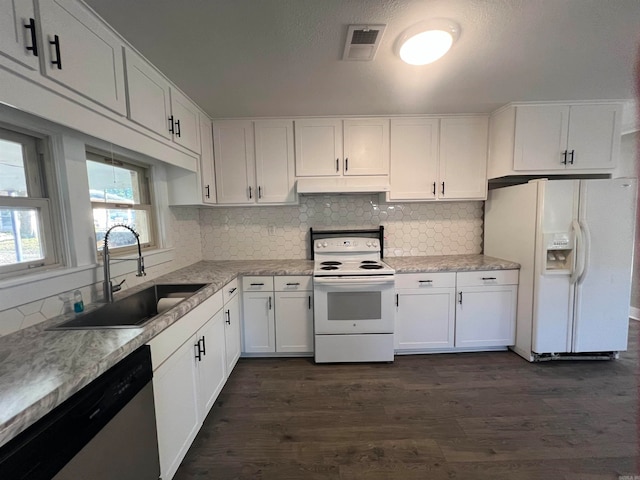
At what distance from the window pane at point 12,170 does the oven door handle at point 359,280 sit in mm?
1917

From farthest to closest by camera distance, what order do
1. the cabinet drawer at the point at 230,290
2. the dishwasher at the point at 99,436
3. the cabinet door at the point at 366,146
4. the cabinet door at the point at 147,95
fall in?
the cabinet door at the point at 366,146 < the cabinet drawer at the point at 230,290 < the cabinet door at the point at 147,95 < the dishwasher at the point at 99,436

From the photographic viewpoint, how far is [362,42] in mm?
1557

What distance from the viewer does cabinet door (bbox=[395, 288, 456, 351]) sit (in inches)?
101

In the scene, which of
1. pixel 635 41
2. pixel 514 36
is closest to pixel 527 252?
pixel 635 41

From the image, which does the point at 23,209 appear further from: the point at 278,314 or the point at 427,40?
the point at 427,40

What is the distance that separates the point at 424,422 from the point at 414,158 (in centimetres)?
233

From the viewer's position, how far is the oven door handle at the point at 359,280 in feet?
7.79

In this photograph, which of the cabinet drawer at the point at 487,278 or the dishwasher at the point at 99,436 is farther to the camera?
the cabinet drawer at the point at 487,278

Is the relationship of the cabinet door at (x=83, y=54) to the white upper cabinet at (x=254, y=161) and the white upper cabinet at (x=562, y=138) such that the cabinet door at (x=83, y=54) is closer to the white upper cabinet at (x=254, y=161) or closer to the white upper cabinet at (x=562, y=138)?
the white upper cabinet at (x=254, y=161)

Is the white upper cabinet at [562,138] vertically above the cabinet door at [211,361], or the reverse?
the white upper cabinet at [562,138]

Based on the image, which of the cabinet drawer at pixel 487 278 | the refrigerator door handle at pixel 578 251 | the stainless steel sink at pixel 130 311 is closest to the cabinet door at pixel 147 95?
the stainless steel sink at pixel 130 311

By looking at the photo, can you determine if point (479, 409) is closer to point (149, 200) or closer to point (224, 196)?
point (224, 196)

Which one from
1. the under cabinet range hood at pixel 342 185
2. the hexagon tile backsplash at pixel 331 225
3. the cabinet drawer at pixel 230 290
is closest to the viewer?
the cabinet drawer at pixel 230 290

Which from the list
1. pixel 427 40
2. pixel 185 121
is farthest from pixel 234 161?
pixel 427 40
